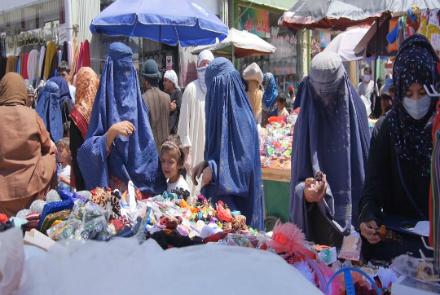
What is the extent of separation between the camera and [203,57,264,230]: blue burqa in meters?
3.01

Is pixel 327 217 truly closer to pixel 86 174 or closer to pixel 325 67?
pixel 325 67

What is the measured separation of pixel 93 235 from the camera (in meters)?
2.05

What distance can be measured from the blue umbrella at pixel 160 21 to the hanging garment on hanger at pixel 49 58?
125 inches

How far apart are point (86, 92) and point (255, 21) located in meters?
9.30

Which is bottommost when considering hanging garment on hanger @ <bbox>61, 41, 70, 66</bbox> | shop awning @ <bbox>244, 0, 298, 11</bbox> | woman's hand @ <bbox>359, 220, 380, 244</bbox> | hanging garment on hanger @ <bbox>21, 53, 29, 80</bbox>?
woman's hand @ <bbox>359, 220, 380, 244</bbox>

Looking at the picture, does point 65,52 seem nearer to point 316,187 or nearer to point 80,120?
point 80,120

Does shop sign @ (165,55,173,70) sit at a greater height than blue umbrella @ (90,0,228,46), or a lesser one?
lesser

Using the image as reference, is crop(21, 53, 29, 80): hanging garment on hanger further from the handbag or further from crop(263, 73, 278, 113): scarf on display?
the handbag

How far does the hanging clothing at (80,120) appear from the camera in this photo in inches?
133

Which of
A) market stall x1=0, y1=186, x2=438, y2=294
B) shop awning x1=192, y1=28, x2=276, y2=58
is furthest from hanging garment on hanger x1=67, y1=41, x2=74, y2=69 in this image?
market stall x1=0, y1=186, x2=438, y2=294

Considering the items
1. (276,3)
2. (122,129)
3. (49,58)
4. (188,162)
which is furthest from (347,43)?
(122,129)

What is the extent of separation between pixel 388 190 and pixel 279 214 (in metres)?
2.37

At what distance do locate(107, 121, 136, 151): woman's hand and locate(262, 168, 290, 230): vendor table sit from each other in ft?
6.12

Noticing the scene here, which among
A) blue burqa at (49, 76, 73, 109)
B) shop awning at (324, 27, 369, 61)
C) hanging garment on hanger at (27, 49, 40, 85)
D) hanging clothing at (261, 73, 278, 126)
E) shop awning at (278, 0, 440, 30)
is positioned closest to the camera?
shop awning at (278, 0, 440, 30)
